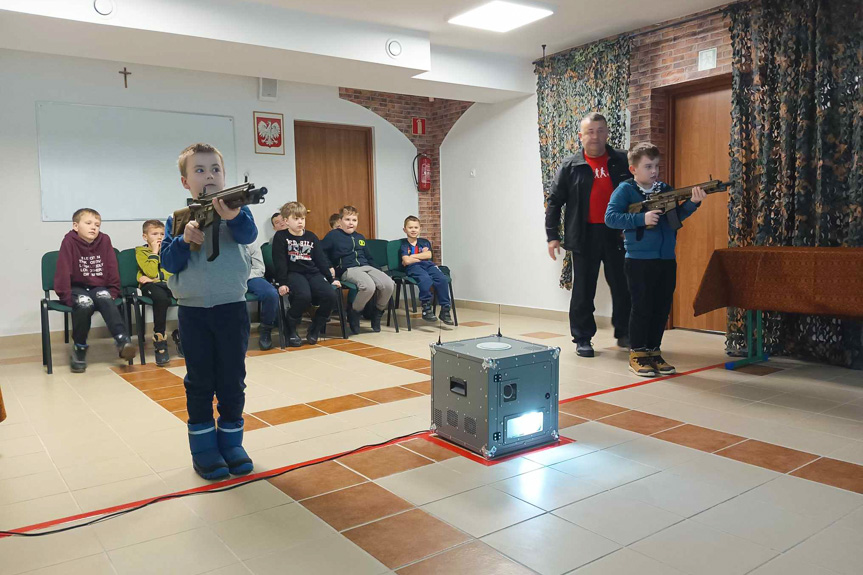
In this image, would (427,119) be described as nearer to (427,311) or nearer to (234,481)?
(427,311)

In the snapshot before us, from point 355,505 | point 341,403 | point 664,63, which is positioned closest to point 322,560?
point 355,505

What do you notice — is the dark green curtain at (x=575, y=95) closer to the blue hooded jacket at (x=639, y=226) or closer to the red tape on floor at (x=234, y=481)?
the blue hooded jacket at (x=639, y=226)

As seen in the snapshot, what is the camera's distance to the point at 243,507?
91.9 inches

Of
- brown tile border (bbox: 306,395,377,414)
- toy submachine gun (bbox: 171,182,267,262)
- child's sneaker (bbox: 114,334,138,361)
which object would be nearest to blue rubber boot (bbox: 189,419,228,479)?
toy submachine gun (bbox: 171,182,267,262)

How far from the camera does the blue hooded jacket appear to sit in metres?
4.08

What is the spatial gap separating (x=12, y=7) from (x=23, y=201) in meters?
2.22

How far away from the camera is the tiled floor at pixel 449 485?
76.9 inches

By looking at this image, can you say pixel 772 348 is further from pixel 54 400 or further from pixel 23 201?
pixel 23 201

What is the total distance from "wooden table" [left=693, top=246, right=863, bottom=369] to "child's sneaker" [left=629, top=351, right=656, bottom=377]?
0.49 m

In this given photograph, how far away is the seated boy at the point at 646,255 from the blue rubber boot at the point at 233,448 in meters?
2.63

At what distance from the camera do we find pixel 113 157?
6.09 meters

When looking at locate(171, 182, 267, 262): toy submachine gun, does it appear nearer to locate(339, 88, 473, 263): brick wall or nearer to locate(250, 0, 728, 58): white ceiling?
locate(250, 0, 728, 58): white ceiling

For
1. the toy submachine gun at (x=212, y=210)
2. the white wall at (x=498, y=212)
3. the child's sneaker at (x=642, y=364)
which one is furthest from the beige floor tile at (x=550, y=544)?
the white wall at (x=498, y=212)

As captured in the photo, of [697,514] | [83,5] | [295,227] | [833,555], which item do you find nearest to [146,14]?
[83,5]
